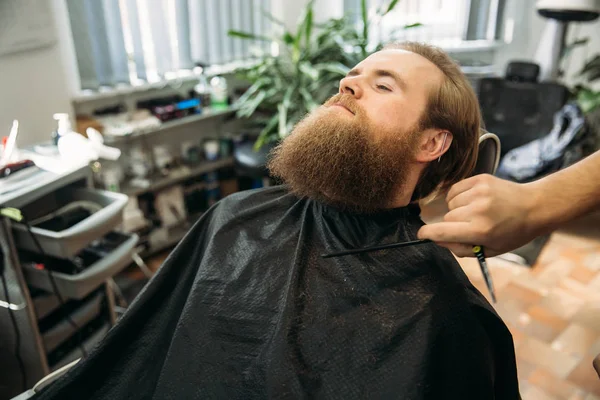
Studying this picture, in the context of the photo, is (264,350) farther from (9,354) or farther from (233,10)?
(233,10)

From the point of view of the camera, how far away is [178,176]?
259 centimetres

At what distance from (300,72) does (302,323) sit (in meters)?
1.84

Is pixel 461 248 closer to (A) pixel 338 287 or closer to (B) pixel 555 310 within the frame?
(A) pixel 338 287

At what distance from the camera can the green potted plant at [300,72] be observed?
97.6 inches

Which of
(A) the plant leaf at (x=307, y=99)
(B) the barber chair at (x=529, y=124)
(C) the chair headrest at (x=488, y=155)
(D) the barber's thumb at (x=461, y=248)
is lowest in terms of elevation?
(B) the barber chair at (x=529, y=124)

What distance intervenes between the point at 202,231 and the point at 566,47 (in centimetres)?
304

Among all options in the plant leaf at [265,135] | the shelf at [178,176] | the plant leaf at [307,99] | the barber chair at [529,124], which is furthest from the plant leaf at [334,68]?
the barber chair at [529,124]

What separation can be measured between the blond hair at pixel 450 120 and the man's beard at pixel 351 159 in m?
0.07

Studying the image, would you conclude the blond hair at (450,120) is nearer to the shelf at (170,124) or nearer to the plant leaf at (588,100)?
the shelf at (170,124)

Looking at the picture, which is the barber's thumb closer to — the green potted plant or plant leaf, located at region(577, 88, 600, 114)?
the green potted plant

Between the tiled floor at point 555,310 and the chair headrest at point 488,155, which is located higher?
the chair headrest at point 488,155

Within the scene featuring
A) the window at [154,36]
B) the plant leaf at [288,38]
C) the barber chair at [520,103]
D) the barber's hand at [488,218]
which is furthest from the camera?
the barber chair at [520,103]

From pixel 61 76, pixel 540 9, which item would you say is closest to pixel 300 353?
pixel 61 76

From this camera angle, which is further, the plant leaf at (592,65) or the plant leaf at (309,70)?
the plant leaf at (592,65)
